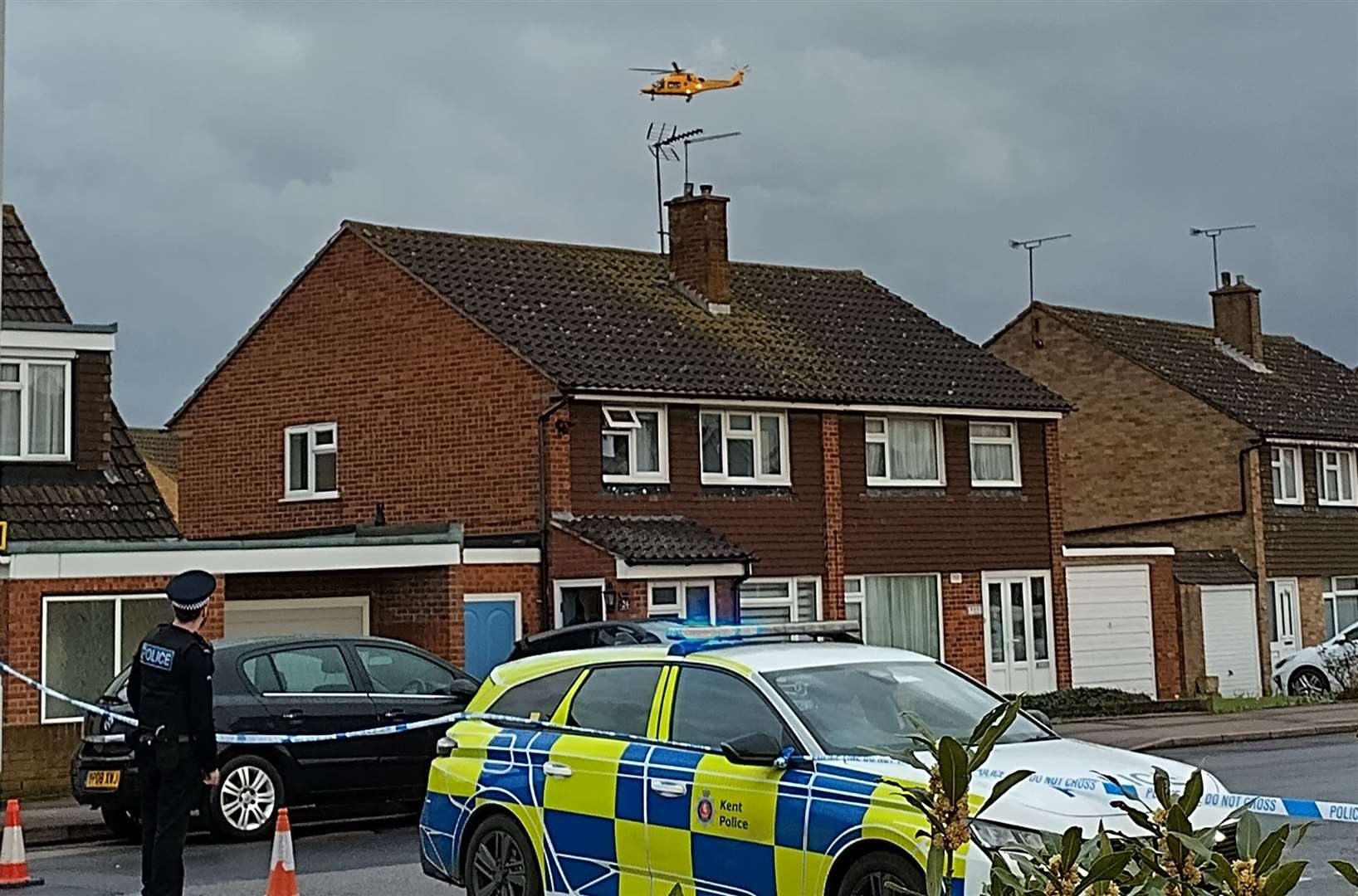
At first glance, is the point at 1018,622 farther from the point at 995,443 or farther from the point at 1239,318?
the point at 1239,318

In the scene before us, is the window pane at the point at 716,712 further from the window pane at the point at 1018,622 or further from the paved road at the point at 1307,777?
the window pane at the point at 1018,622

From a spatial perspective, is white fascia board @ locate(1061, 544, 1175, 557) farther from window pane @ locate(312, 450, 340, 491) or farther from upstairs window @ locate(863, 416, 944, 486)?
window pane @ locate(312, 450, 340, 491)

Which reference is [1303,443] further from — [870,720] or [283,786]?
[870,720]

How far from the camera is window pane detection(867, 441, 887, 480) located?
1224 inches

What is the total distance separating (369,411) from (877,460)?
8445 mm

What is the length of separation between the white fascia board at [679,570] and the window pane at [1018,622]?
24.6 feet

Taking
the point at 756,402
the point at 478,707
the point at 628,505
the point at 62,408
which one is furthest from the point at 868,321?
the point at 478,707

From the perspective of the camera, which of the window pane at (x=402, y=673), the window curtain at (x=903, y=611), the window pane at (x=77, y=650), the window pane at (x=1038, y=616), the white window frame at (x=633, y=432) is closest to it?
the window pane at (x=402, y=673)

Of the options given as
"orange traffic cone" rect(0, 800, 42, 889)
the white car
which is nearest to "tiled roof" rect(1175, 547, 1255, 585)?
the white car

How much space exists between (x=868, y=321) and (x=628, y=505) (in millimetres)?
8883

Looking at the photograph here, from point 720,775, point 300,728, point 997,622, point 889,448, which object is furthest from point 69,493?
point 997,622

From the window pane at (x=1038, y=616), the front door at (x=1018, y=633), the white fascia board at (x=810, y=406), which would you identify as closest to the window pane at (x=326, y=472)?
the white fascia board at (x=810, y=406)

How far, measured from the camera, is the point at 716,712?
955 centimetres

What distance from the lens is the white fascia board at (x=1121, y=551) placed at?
34.1 m
